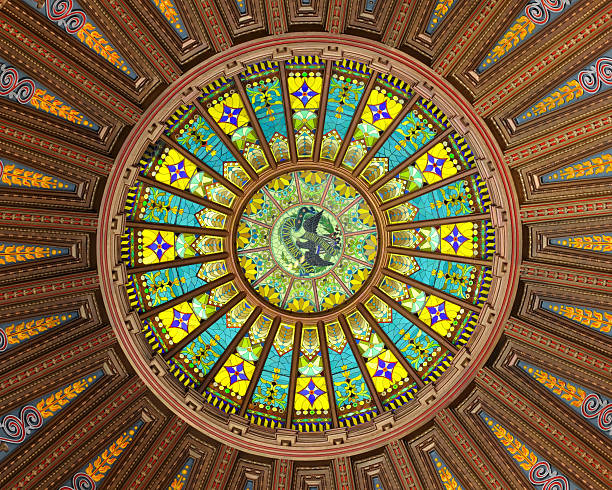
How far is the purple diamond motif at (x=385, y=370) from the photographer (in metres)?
16.6

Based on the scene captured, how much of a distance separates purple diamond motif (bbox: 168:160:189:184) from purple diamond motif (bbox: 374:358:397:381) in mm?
7475

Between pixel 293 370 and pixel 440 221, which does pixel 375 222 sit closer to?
pixel 440 221

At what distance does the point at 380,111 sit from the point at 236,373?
8.08 metres

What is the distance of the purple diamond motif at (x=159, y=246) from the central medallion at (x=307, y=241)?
2.10 m

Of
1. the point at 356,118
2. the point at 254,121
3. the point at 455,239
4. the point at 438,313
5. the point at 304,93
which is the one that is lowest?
the point at 438,313

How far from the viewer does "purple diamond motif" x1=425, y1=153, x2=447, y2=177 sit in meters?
15.6

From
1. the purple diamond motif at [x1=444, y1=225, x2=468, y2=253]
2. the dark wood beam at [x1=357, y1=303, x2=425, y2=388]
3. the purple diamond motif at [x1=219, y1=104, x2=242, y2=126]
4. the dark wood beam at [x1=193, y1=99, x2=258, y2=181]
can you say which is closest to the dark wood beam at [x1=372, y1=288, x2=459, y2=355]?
the dark wood beam at [x1=357, y1=303, x2=425, y2=388]

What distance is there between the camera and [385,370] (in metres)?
16.6

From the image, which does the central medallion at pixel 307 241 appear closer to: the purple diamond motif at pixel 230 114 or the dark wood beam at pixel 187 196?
the dark wood beam at pixel 187 196

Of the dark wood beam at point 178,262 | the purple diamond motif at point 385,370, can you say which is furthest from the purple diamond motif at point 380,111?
the purple diamond motif at point 385,370

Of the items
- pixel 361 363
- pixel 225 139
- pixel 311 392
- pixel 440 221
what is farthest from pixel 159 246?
pixel 440 221

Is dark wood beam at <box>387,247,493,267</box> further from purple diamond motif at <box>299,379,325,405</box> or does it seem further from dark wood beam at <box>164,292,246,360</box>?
dark wood beam at <box>164,292,246,360</box>

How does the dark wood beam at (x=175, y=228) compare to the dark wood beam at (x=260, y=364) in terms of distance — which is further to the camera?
the dark wood beam at (x=260, y=364)

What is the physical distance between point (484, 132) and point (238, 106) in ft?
20.2
